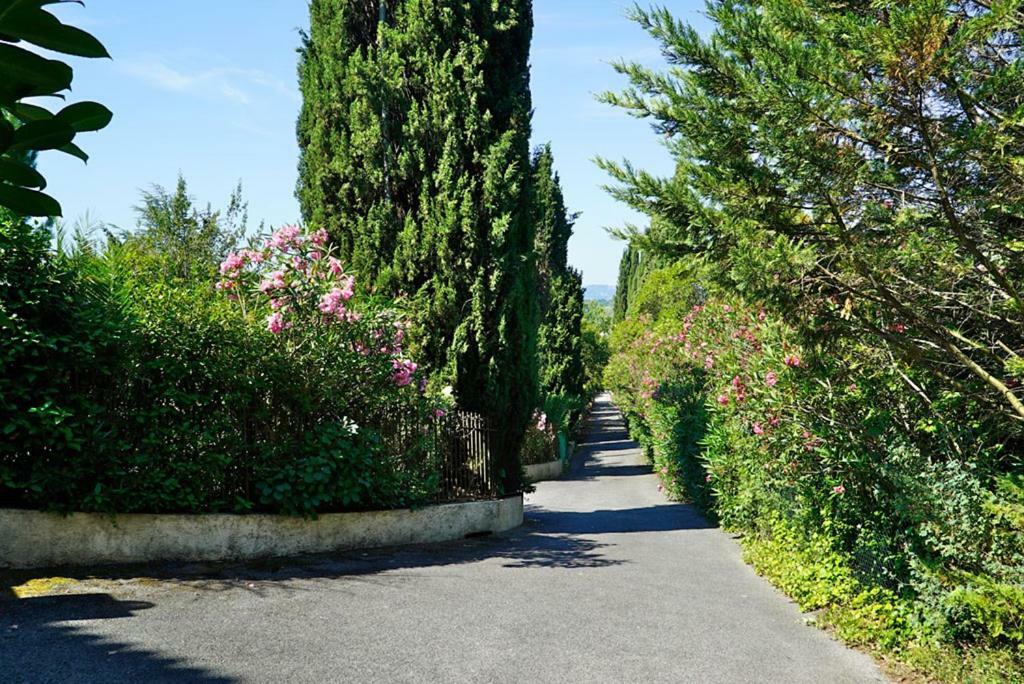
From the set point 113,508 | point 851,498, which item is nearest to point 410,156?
point 113,508

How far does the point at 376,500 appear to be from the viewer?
8891 millimetres

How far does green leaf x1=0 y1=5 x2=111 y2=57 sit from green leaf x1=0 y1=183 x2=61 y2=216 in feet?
0.49

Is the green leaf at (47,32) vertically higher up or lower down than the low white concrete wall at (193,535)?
higher up

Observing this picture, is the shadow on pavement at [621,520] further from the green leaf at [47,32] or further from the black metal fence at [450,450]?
the green leaf at [47,32]

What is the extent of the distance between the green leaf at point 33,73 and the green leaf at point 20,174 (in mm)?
95

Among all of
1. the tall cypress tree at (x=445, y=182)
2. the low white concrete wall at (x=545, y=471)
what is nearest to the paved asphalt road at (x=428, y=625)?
the tall cypress tree at (x=445, y=182)

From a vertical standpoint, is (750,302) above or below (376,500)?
above

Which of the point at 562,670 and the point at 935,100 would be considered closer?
the point at 935,100

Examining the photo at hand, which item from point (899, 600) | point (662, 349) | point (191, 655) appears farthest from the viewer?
point (662, 349)

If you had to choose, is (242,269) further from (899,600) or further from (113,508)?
(899,600)

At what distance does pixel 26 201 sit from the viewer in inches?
31.1

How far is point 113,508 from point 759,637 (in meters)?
Result: 5.61

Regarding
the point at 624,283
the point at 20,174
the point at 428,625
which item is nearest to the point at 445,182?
the point at 428,625

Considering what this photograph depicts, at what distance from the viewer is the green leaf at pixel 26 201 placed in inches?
30.6
